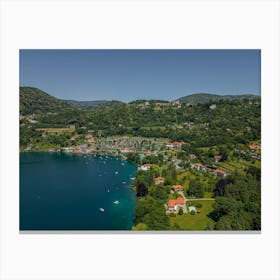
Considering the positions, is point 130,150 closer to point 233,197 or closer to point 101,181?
point 101,181

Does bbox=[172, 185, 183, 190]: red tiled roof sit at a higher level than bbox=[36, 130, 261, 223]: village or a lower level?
lower

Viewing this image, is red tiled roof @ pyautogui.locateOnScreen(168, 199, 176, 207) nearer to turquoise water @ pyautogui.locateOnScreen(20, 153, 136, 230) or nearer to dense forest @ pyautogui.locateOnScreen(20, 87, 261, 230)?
dense forest @ pyautogui.locateOnScreen(20, 87, 261, 230)

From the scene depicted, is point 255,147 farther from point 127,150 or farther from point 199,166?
point 127,150

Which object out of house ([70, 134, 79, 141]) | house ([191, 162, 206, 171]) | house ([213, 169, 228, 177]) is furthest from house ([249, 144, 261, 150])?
house ([70, 134, 79, 141])

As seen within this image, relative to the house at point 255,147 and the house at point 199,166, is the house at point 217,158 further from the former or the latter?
the house at point 255,147

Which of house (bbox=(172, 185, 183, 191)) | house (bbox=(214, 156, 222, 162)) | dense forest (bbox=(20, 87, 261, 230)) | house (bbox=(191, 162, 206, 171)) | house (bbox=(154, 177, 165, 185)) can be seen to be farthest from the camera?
house (bbox=(214, 156, 222, 162))
